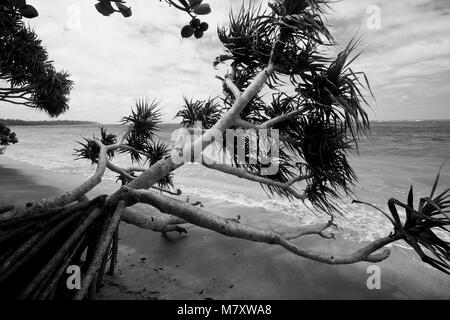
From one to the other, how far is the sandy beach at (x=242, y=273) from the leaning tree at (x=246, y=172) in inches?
9.7

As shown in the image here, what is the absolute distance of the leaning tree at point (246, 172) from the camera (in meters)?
1.80

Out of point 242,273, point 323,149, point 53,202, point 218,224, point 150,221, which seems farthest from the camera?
point 323,149

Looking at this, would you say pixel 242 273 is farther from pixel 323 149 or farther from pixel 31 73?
pixel 31 73

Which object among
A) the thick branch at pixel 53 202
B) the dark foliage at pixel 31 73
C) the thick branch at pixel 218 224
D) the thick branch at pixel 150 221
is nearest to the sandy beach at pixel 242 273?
the thick branch at pixel 150 221

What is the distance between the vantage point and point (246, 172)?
352 centimetres

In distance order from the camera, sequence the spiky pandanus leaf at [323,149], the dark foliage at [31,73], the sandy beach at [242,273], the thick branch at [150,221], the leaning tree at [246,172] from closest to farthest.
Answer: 1. the leaning tree at [246,172]
2. the sandy beach at [242,273]
3. the thick branch at [150,221]
4. the spiky pandanus leaf at [323,149]
5. the dark foliage at [31,73]

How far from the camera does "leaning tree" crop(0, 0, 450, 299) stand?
1798 millimetres

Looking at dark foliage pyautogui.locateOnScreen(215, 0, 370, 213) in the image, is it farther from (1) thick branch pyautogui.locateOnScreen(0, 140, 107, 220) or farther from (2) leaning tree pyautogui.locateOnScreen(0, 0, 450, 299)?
(1) thick branch pyautogui.locateOnScreen(0, 140, 107, 220)

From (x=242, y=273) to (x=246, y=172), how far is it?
4.22ft

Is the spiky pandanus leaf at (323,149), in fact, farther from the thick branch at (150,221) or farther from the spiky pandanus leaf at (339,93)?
the thick branch at (150,221)

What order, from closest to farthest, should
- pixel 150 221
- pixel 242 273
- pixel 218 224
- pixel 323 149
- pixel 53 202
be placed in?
pixel 218 224
pixel 53 202
pixel 242 273
pixel 150 221
pixel 323 149

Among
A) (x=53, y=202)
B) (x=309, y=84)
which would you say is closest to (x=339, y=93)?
(x=309, y=84)

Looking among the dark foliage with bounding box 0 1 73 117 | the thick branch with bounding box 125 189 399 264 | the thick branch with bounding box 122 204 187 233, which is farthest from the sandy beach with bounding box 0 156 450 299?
the dark foliage with bounding box 0 1 73 117
